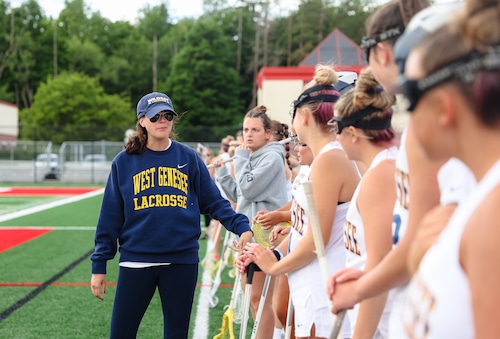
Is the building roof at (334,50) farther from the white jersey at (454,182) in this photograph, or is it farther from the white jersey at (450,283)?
the white jersey at (450,283)

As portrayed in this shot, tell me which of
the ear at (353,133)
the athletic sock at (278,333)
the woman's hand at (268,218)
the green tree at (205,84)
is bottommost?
the athletic sock at (278,333)

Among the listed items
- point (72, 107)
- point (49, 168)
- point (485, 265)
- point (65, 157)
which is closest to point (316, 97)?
point (485, 265)

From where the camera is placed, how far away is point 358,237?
234 cm

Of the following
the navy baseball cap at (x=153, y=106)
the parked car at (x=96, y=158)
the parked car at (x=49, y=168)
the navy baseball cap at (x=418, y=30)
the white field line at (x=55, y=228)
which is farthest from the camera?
the parked car at (x=96, y=158)

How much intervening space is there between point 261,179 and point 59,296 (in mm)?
3593

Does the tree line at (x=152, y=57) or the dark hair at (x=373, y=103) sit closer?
the dark hair at (x=373, y=103)

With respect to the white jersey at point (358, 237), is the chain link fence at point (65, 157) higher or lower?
lower

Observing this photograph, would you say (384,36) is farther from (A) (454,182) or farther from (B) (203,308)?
(B) (203,308)

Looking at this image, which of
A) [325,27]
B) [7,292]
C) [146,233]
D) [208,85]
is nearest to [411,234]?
[146,233]

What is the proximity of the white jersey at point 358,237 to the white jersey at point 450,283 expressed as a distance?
0.97 m

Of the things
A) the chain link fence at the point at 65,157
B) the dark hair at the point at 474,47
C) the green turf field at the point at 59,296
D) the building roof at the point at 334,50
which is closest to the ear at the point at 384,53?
the dark hair at the point at 474,47

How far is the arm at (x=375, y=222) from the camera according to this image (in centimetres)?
213

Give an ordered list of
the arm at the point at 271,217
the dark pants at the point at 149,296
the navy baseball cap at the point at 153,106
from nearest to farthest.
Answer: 1. the dark pants at the point at 149,296
2. the navy baseball cap at the point at 153,106
3. the arm at the point at 271,217

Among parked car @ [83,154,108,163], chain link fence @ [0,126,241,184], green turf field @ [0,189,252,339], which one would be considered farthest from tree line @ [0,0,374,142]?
green turf field @ [0,189,252,339]
